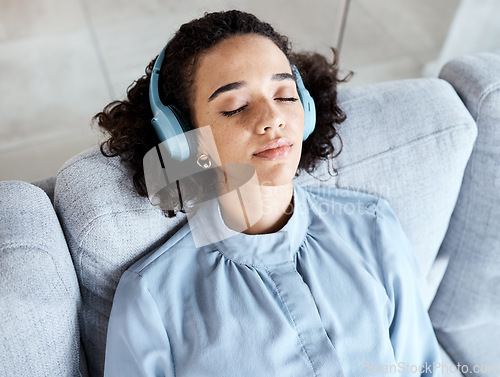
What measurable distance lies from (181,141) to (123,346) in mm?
407

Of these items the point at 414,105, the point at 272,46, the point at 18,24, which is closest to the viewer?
the point at 272,46

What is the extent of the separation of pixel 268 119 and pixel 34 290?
1.69 ft

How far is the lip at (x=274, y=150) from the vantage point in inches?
34.4

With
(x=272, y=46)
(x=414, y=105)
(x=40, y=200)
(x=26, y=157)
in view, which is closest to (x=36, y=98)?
(x=26, y=157)

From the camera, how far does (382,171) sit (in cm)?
115

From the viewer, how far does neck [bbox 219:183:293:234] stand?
3.20 feet

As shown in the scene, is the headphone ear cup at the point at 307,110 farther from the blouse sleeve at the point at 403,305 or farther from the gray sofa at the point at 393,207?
the blouse sleeve at the point at 403,305

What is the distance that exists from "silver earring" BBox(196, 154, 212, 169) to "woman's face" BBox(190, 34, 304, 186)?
65mm

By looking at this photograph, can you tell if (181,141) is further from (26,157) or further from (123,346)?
(26,157)

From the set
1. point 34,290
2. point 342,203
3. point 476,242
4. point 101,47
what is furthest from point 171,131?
point 101,47

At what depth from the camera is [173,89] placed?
3.16 ft

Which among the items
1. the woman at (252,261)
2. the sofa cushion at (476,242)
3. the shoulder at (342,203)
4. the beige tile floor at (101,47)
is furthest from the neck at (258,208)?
the beige tile floor at (101,47)

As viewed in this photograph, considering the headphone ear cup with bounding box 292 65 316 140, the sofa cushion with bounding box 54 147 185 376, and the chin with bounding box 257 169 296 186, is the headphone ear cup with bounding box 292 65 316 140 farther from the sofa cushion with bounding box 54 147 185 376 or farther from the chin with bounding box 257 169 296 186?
the sofa cushion with bounding box 54 147 185 376

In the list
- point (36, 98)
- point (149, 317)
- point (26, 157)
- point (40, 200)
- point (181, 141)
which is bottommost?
point (26, 157)
